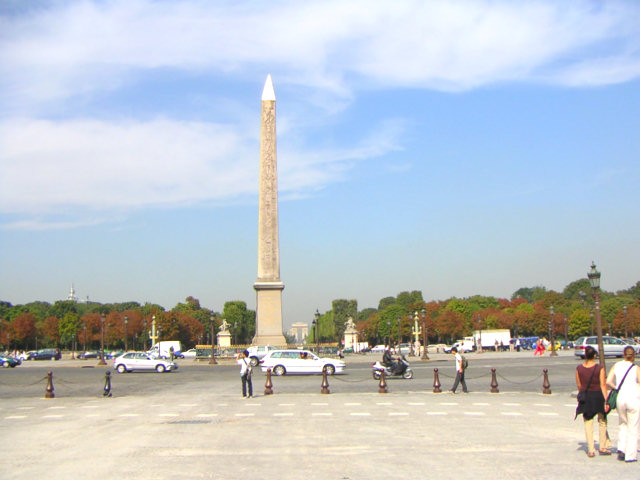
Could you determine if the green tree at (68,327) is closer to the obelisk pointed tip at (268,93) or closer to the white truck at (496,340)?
the white truck at (496,340)

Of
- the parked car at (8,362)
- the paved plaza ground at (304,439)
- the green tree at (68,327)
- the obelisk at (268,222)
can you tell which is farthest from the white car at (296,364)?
the green tree at (68,327)

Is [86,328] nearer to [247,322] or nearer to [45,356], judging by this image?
[45,356]

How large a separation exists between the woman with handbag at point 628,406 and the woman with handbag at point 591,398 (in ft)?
0.85

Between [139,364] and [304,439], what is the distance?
32.1m

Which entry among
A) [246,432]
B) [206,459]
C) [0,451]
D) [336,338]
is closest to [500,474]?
[206,459]

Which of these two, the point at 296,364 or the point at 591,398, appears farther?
the point at 296,364

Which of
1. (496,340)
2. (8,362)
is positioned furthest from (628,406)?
(496,340)

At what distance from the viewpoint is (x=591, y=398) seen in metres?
10.8

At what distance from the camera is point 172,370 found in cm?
4522

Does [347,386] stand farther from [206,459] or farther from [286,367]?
[206,459]

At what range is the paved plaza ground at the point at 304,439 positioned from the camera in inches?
391

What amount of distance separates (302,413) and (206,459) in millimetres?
6986

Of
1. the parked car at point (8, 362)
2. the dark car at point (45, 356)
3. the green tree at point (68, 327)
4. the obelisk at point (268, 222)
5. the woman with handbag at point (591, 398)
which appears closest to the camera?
the woman with handbag at point (591, 398)

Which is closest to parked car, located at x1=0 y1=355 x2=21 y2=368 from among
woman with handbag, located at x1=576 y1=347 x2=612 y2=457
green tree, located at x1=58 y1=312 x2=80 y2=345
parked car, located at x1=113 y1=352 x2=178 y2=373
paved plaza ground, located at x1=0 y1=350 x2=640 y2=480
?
parked car, located at x1=113 y1=352 x2=178 y2=373
